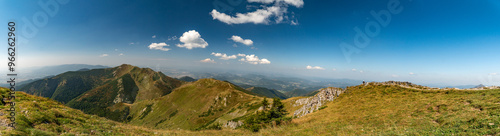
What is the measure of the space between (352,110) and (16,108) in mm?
48002

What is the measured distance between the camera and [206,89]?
654 feet

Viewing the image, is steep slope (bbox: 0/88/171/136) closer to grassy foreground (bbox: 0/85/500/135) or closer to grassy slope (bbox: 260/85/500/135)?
grassy foreground (bbox: 0/85/500/135)

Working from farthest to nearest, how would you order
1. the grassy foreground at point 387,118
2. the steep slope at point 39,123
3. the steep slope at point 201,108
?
the steep slope at point 201,108 < the grassy foreground at point 387,118 < the steep slope at point 39,123

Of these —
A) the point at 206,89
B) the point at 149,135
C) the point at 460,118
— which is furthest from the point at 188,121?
the point at 460,118

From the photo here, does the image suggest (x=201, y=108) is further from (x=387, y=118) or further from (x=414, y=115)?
(x=414, y=115)

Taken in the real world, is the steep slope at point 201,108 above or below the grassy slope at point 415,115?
below

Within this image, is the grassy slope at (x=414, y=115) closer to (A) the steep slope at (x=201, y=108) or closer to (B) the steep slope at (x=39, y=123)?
(B) the steep slope at (x=39, y=123)

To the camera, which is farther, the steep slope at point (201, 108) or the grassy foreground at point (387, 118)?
the steep slope at point (201, 108)

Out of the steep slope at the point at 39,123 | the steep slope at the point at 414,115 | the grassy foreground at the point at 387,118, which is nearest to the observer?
the steep slope at the point at 39,123

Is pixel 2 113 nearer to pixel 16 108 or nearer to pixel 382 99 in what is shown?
pixel 16 108

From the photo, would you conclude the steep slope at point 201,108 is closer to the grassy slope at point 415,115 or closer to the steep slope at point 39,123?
the grassy slope at point 415,115

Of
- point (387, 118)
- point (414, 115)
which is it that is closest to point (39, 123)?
point (387, 118)

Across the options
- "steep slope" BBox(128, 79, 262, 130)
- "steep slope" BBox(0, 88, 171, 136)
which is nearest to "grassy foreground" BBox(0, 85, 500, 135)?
"steep slope" BBox(0, 88, 171, 136)

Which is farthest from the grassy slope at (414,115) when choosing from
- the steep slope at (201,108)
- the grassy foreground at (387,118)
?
the steep slope at (201,108)
